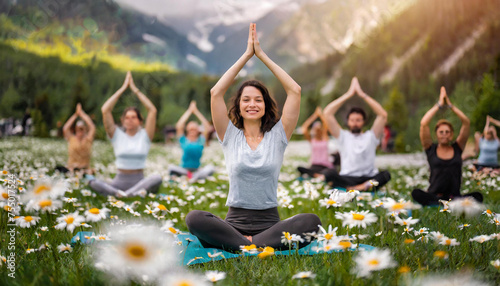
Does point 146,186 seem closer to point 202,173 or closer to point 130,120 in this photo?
point 130,120

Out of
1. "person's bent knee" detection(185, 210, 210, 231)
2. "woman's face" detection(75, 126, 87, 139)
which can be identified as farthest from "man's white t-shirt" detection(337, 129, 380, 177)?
"woman's face" detection(75, 126, 87, 139)

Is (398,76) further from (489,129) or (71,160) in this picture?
(71,160)

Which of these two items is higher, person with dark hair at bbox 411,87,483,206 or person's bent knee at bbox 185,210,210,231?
person with dark hair at bbox 411,87,483,206

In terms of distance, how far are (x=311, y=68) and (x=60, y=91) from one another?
3195cm

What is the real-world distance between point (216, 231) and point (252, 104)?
3.90 feet

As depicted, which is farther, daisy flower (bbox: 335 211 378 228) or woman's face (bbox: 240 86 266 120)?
woman's face (bbox: 240 86 266 120)

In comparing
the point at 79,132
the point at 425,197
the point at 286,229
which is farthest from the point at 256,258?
the point at 79,132

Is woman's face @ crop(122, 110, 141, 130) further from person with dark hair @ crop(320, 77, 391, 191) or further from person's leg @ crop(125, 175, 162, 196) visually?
person with dark hair @ crop(320, 77, 391, 191)

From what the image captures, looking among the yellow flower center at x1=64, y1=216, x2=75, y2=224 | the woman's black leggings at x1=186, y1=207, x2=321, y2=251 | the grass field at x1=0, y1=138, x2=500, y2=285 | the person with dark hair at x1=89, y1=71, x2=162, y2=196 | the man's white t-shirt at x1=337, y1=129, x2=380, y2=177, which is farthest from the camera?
the man's white t-shirt at x1=337, y1=129, x2=380, y2=177

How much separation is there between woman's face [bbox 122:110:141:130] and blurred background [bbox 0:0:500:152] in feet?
6.82

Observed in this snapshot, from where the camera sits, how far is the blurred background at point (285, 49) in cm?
1080

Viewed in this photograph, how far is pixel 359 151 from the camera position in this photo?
622cm

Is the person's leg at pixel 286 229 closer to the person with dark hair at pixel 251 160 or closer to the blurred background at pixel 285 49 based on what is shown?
the person with dark hair at pixel 251 160

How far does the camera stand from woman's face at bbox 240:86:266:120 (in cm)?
325
